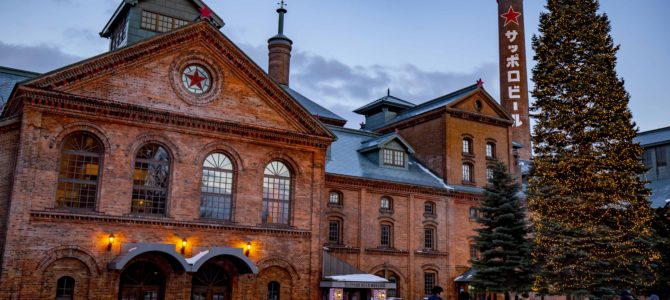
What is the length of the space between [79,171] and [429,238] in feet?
65.5

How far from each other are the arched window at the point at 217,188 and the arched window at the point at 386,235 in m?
10.9

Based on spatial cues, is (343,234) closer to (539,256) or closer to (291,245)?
(291,245)

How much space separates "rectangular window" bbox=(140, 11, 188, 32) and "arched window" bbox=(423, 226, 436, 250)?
17590 mm

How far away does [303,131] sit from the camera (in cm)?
2759

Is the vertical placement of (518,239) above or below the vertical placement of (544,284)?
above

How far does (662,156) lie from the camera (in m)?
51.1

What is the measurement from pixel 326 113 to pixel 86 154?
20.5 metres

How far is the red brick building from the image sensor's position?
21531 mm

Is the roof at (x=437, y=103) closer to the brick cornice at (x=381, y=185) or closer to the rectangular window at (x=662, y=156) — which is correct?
the brick cornice at (x=381, y=185)

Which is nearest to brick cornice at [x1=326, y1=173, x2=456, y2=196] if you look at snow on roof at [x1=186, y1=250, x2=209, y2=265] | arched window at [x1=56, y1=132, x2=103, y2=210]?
snow on roof at [x1=186, y1=250, x2=209, y2=265]

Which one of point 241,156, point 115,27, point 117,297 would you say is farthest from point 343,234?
point 115,27

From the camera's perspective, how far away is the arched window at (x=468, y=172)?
3838 centimetres

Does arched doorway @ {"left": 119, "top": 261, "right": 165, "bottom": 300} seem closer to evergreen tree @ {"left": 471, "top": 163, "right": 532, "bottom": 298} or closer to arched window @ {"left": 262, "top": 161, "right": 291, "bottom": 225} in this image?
arched window @ {"left": 262, "top": 161, "right": 291, "bottom": 225}

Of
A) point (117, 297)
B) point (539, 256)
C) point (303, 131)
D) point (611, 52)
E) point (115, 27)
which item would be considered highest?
point (115, 27)
